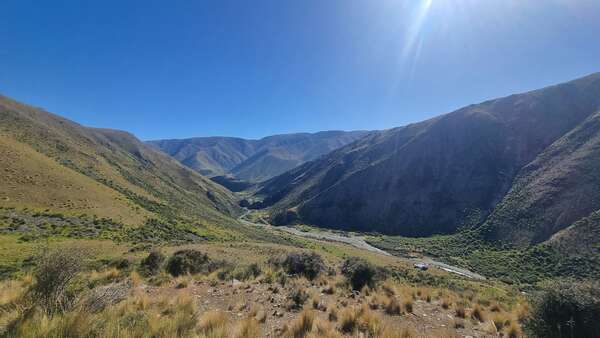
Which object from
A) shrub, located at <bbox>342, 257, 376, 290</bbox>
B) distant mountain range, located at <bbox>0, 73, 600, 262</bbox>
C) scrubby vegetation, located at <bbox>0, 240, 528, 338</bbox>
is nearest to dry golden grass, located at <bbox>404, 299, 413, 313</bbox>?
scrubby vegetation, located at <bbox>0, 240, 528, 338</bbox>

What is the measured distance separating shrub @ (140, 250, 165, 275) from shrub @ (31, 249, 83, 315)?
5.50 m

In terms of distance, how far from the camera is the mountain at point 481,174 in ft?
177

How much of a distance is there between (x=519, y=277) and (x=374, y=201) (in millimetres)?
53067

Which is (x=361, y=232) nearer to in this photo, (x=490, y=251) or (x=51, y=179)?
(x=490, y=251)

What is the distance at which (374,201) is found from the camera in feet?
303

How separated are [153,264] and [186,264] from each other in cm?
156

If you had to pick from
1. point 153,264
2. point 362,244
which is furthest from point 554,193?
point 153,264

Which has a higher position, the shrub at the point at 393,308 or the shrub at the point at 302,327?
the shrub at the point at 302,327

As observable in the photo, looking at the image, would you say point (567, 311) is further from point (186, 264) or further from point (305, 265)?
point (186, 264)

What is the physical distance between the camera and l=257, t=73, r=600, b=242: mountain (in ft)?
177

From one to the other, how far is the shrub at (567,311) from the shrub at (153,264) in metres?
12.9

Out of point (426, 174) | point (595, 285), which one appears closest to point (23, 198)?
point (595, 285)

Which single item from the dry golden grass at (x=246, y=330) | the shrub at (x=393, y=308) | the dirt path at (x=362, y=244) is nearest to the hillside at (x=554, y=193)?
the dirt path at (x=362, y=244)

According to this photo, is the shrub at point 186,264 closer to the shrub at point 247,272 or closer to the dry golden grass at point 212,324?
the shrub at point 247,272
